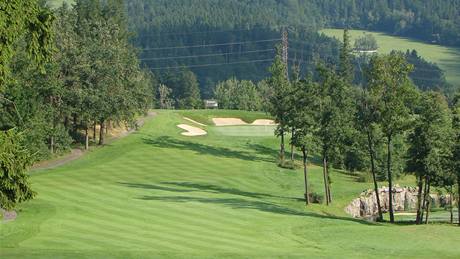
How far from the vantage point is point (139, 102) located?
299 feet

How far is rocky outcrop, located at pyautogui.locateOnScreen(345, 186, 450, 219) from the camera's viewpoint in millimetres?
72438

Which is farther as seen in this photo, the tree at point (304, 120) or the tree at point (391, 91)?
the tree at point (304, 120)

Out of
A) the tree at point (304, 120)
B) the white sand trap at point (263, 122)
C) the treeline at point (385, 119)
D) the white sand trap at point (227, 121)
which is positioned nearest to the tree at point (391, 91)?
the treeline at point (385, 119)

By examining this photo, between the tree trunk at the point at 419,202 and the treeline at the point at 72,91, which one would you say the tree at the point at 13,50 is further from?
the tree trunk at the point at 419,202

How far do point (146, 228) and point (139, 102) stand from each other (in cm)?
5019

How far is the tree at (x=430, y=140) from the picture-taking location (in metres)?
58.4

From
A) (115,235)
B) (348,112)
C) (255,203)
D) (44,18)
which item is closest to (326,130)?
(348,112)

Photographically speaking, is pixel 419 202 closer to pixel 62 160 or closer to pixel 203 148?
pixel 203 148

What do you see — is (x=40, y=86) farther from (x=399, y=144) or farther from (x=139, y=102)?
(x=399, y=144)

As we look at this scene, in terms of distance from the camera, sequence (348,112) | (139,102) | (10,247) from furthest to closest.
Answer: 1. (139,102)
2. (348,112)
3. (10,247)

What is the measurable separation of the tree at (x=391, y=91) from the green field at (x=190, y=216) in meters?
8.42

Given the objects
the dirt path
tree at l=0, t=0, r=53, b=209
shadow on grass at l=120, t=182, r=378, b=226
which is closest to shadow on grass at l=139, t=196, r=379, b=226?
shadow on grass at l=120, t=182, r=378, b=226

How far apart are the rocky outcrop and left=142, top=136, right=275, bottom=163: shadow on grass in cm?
1344

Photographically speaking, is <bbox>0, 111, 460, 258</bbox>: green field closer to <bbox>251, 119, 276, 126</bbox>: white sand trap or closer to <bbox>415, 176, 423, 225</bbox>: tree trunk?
<bbox>415, 176, 423, 225</bbox>: tree trunk
